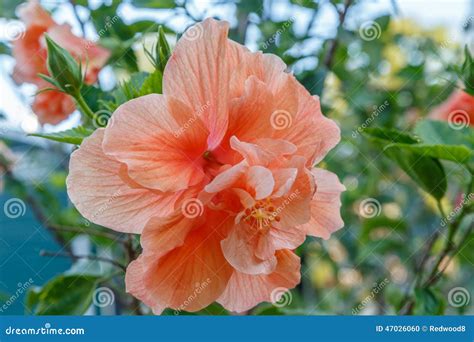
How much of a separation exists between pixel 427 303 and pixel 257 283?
32cm

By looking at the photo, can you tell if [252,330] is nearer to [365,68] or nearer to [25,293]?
[25,293]

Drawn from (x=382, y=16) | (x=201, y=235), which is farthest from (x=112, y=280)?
(x=382, y=16)

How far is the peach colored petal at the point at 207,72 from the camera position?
60 cm

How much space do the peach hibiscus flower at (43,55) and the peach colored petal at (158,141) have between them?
297mm

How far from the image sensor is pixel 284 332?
848 mm

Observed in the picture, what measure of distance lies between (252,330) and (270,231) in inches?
11.1

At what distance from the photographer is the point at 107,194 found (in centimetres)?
59

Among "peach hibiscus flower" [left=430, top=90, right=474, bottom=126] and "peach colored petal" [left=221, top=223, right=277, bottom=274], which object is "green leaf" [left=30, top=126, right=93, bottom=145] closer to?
"peach colored petal" [left=221, top=223, right=277, bottom=274]

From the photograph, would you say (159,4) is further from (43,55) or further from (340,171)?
(340,171)

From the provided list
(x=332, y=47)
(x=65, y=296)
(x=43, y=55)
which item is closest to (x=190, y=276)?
(x=65, y=296)

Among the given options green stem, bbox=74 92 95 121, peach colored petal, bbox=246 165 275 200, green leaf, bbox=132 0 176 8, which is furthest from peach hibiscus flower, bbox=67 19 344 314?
green leaf, bbox=132 0 176 8

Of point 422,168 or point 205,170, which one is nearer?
point 205,170

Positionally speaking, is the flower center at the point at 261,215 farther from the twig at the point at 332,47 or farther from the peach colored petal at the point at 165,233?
the twig at the point at 332,47

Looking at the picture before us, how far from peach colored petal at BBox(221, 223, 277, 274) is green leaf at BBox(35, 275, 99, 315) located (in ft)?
1.10
